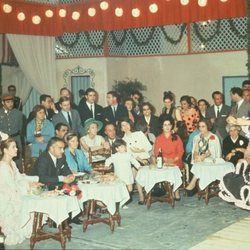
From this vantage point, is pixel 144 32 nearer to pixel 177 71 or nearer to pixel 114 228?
pixel 177 71

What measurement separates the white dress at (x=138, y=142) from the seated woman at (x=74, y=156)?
145 cm

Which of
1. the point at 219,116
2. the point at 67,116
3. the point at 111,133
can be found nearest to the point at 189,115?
the point at 219,116

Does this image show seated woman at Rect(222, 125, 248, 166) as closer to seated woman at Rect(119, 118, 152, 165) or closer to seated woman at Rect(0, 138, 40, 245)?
seated woman at Rect(119, 118, 152, 165)

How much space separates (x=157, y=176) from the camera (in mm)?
8547

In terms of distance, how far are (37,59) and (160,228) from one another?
760 cm

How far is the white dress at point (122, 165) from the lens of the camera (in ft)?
28.4

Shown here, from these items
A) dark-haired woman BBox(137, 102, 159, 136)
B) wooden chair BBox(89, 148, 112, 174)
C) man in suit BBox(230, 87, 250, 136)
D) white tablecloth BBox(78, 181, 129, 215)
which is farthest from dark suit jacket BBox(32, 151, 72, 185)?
man in suit BBox(230, 87, 250, 136)

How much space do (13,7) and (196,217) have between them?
6.62 m

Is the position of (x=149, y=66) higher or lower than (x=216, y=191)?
higher

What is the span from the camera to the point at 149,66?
1482 cm

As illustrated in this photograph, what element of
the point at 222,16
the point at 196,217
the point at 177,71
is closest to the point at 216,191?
the point at 196,217

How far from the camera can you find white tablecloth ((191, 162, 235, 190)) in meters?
8.77

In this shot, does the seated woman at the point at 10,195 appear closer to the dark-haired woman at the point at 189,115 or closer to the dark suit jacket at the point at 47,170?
the dark suit jacket at the point at 47,170

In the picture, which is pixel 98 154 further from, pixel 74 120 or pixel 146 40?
pixel 146 40
